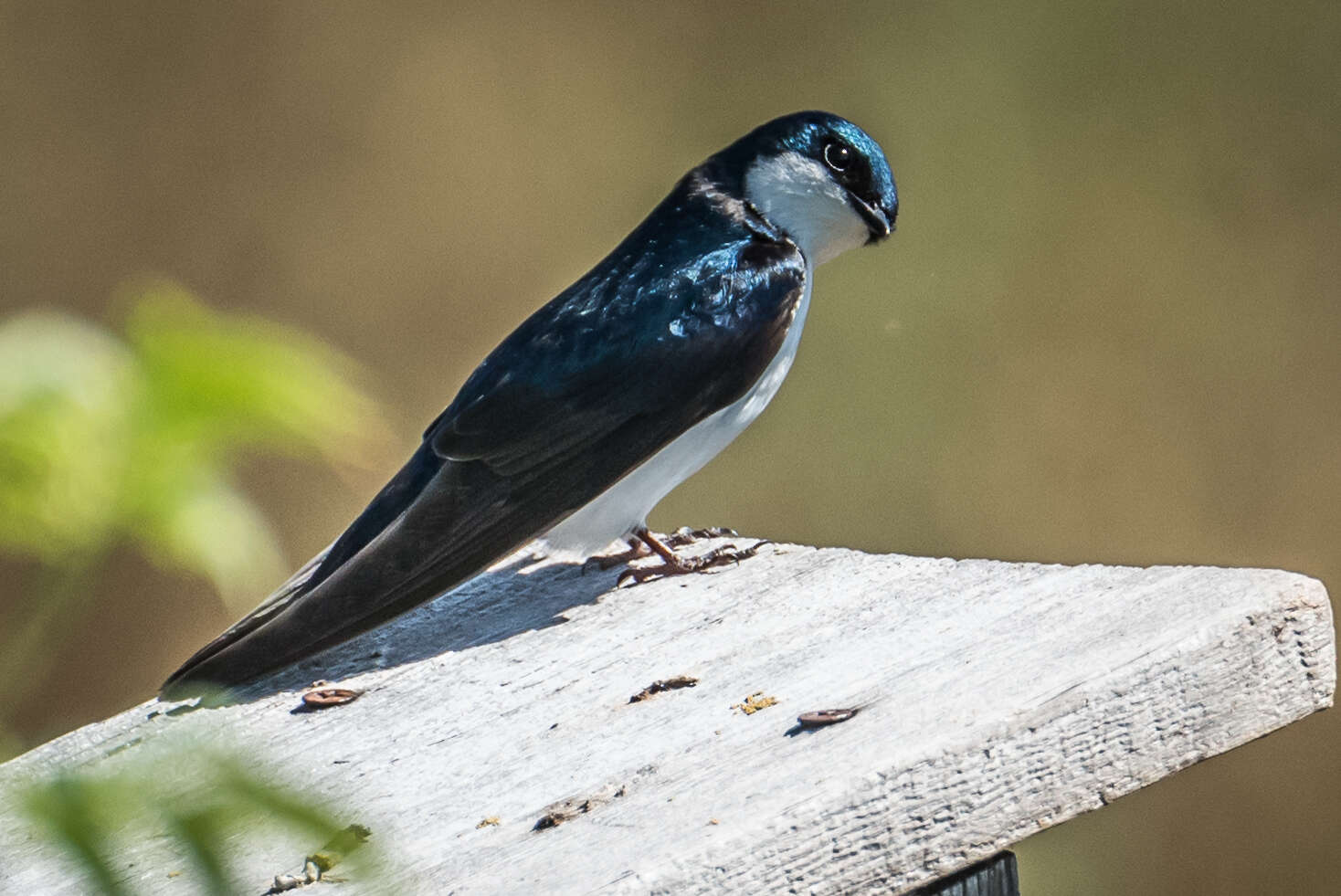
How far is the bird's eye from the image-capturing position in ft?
6.04

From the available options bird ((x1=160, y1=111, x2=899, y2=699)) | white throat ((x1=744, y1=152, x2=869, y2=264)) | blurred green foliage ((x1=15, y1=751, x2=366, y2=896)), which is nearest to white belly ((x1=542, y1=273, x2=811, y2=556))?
bird ((x1=160, y1=111, x2=899, y2=699))

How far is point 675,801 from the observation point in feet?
3.22

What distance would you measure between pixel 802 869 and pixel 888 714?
0.51ft

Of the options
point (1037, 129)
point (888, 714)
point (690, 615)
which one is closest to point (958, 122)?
point (1037, 129)

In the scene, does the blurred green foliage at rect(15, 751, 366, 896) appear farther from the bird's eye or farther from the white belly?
the bird's eye

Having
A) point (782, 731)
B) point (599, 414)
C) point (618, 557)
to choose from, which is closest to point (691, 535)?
point (618, 557)

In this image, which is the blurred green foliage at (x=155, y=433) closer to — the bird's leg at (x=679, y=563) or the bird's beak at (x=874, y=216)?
the bird's leg at (x=679, y=563)

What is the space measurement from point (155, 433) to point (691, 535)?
1.17m

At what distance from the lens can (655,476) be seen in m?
1.65

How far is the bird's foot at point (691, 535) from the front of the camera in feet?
5.77

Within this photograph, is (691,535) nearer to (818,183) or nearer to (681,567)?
(681,567)

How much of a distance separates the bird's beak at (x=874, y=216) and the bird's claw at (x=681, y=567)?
0.43m

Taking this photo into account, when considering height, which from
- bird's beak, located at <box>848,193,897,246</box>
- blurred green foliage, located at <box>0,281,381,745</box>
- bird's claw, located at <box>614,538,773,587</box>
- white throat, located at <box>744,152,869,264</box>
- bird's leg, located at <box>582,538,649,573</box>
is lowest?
blurred green foliage, located at <box>0,281,381,745</box>

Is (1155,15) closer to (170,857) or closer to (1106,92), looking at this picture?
(1106,92)
